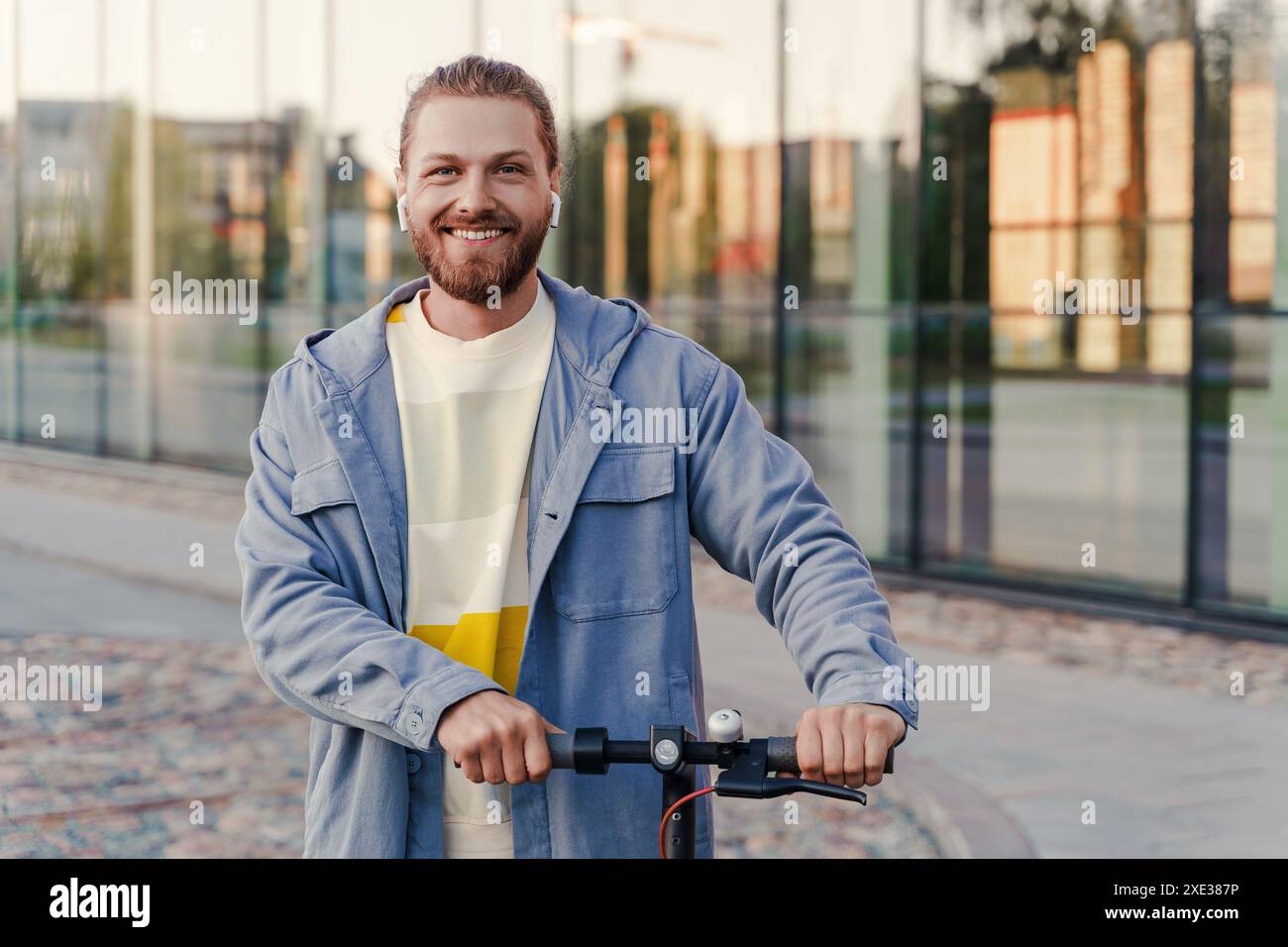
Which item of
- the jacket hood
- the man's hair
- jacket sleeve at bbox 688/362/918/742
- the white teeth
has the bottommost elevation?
jacket sleeve at bbox 688/362/918/742

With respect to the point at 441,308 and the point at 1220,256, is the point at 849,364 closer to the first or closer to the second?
the point at 1220,256

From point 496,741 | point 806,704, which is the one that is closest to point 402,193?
point 496,741

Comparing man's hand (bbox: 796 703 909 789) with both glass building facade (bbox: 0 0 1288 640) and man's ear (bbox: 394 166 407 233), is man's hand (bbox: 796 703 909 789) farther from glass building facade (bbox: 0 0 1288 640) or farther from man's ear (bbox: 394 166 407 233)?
glass building facade (bbox: 0 0 1288 640)

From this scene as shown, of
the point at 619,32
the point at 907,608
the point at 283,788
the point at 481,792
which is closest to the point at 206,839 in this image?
the point at 283,788

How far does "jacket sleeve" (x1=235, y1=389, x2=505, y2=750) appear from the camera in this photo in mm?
2229

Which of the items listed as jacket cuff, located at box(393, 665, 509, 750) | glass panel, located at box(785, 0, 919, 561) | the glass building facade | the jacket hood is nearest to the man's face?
the jacket hood

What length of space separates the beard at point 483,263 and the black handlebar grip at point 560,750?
660mm

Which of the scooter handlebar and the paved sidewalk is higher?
the scooter handlebar

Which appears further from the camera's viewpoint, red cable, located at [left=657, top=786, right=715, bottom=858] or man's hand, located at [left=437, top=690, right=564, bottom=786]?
red cable, located at [left=657, top=786, right=715, bottom=858]

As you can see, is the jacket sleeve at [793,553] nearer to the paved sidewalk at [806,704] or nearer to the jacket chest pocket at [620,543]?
the jacket chest pocket at [620,543]

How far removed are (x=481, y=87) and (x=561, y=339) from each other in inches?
14.9

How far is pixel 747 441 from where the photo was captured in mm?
2529

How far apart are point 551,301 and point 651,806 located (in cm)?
76
